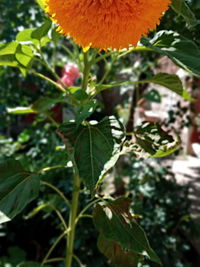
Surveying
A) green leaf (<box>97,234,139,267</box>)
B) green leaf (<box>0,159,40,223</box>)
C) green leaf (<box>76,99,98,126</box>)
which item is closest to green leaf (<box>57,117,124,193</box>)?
green leaf (<box>76,99,98,126</box>)

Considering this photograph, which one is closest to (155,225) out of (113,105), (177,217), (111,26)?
(177,217)

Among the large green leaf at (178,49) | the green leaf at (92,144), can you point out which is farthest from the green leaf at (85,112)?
the large green leaf at (178,49)

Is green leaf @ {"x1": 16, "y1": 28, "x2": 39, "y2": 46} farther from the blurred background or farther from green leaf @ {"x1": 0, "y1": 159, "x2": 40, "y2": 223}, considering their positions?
the blurred background

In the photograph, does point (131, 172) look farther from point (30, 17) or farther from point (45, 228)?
point (30, 17)

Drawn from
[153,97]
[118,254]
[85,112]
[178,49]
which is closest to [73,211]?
[118,254]

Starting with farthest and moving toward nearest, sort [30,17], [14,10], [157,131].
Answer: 1. [30,17]
2. [14,10]
3. [157,131]

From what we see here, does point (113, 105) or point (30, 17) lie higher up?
point (30, 17)
